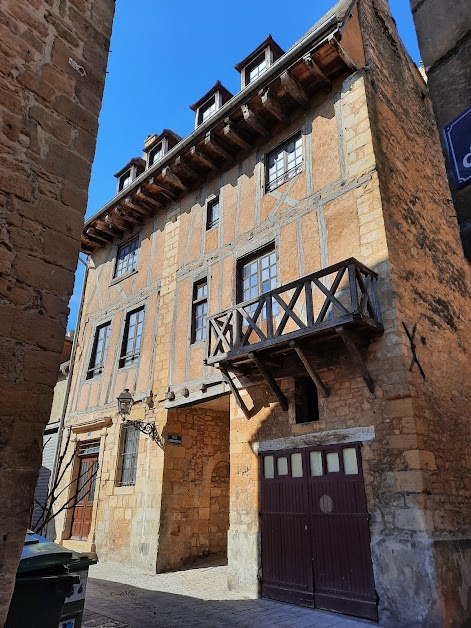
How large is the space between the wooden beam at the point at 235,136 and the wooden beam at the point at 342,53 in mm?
2539

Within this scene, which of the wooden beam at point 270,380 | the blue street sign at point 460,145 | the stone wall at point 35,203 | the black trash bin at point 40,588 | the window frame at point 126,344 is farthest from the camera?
the window frame at point 126,344

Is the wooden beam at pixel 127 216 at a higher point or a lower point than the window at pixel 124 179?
lower

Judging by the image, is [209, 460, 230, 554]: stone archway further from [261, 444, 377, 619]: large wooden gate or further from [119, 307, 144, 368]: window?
[119, 307, 144, 368]: window

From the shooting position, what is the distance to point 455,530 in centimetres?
558

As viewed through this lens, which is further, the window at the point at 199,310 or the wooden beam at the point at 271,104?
the window at the point at 199,310

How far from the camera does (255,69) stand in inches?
404

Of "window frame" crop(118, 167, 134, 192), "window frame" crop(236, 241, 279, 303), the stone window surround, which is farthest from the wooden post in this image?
"window frame" crop(118, 167, 134, 192)

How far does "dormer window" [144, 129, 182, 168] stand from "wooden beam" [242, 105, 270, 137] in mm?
3922

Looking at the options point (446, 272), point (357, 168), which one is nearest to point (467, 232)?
point (357, 168)

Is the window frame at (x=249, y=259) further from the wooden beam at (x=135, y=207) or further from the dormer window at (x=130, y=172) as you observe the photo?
the dormer window at (x=130, y=172)

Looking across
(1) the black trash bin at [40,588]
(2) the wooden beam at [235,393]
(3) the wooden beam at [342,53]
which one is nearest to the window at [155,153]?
(3) the wooden beam at [342,53]

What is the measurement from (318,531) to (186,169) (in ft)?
27.1

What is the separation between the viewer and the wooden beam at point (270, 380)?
691 centimetres

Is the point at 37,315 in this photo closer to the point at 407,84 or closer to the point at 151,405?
the point at 151,405
